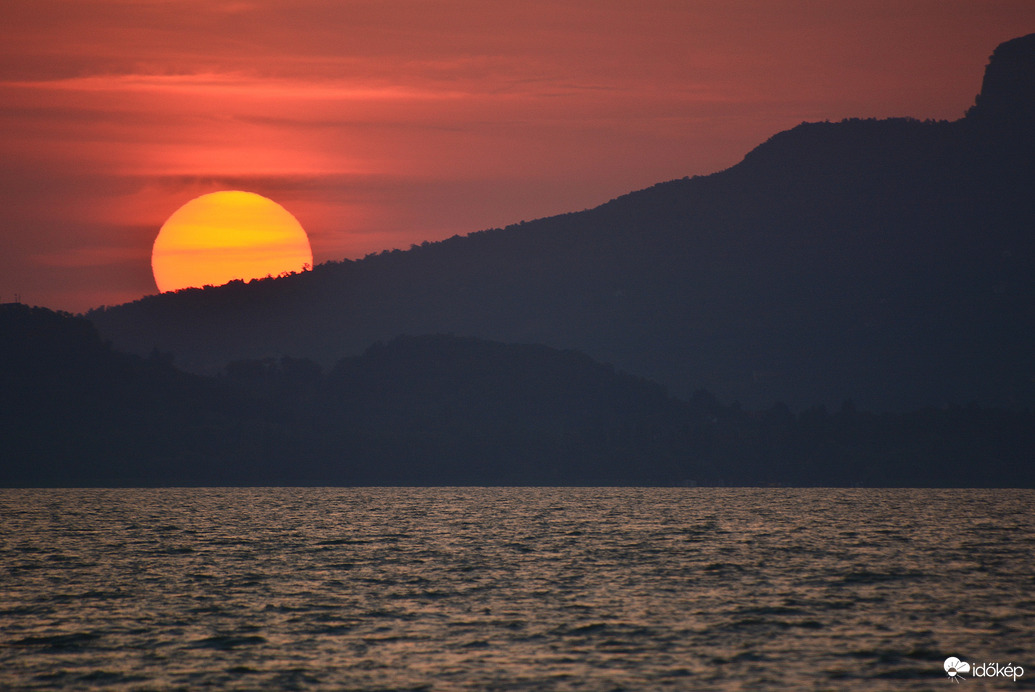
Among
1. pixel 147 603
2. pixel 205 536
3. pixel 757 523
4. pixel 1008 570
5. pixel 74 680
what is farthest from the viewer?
pixel 757 523

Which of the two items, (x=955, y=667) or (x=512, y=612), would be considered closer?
(x=955, y=667)

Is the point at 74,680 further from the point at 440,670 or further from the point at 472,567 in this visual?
the point at 472,567

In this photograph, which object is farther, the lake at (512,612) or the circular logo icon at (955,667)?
the lake at (512,612)

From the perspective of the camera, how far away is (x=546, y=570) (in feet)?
248

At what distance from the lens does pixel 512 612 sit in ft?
182

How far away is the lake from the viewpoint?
134ft

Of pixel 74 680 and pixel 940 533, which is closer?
pixel 74 680

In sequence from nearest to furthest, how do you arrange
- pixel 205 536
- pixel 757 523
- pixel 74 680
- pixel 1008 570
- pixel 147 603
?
pixel 74 680
pixel 147 603
pixel 1008 570
pixel 205 536
pixel 757 523

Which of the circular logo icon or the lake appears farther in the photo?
the lake

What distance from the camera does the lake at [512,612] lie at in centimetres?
4091

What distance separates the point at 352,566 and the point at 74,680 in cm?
3960

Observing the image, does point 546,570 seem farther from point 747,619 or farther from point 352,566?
point 747,619

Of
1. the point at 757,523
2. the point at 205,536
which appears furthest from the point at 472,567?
the point at 757,523

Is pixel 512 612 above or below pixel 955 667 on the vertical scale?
above
